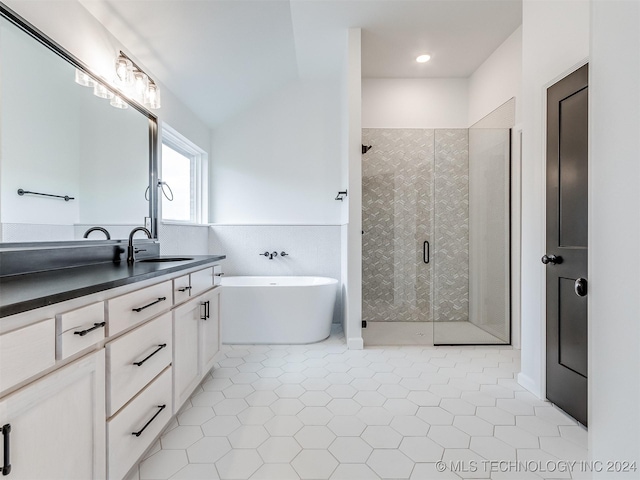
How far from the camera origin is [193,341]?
6.28ft

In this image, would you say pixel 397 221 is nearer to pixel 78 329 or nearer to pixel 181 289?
pixel 181 289

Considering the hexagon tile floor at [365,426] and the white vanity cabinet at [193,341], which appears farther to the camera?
the white vanity cabinet at [193,341]

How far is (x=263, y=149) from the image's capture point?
3.87m

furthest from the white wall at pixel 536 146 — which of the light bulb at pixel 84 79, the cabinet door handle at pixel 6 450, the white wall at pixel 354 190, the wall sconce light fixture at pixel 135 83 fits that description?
the light bulb at pixel 84 79

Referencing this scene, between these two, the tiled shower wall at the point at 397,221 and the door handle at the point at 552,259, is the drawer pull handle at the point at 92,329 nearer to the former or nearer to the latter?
the door handle at the point at 552,259

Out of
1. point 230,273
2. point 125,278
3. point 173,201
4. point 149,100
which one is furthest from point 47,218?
point 230,273

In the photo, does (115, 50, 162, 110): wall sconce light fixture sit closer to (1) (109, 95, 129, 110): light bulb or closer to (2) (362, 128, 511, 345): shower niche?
(1) (109, 95, 129, 110): light bulb

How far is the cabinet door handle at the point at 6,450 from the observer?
752mm

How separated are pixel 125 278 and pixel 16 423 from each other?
21.0 inches

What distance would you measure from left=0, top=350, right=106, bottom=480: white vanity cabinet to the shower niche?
108 inches

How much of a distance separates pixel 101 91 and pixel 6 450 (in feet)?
6.41

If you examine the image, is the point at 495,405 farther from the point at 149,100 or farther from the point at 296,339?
the point at 149,100

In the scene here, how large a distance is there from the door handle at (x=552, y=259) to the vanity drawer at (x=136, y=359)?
2.14m

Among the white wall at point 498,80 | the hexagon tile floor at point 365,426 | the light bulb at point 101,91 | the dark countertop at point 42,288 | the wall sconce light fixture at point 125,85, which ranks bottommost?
the hexagon tile floor at point 365,426
